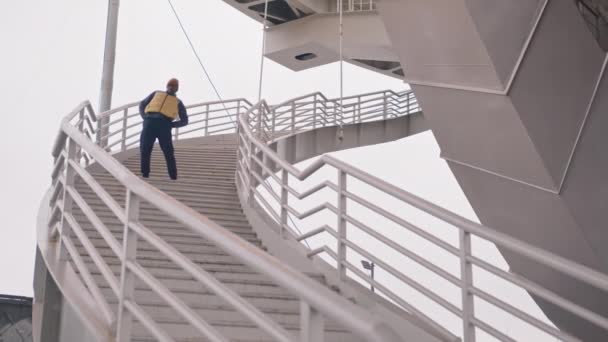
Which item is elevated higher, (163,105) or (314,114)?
(314,114)

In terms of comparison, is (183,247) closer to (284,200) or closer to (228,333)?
(284,200)

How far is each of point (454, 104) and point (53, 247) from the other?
405cm

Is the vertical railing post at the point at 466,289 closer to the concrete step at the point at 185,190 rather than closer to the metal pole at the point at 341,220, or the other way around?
the metal pole at the point at 341,220

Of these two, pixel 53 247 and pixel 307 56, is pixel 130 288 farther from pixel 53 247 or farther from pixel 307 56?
pixel 307 56

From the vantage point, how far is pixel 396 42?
7441 mm

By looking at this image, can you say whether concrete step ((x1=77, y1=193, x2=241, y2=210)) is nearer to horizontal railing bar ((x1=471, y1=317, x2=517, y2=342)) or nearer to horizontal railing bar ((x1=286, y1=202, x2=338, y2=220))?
horizontal railing bar ((x1=286, y1=202, x2=338, y2=220))

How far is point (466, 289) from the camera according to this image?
4609mm

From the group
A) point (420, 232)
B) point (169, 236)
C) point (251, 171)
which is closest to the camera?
point (420, 232)

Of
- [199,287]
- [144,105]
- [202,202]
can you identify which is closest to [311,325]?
[199,287]

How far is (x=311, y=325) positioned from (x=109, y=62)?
13449mm

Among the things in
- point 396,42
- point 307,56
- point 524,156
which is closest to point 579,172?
point 524,156

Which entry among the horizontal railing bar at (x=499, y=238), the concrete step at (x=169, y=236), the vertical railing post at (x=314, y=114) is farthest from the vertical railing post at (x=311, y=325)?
the vertical railing post at (x=314, y=114)

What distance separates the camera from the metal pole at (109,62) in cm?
1426

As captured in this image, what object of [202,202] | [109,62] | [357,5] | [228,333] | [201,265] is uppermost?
[357,5]
